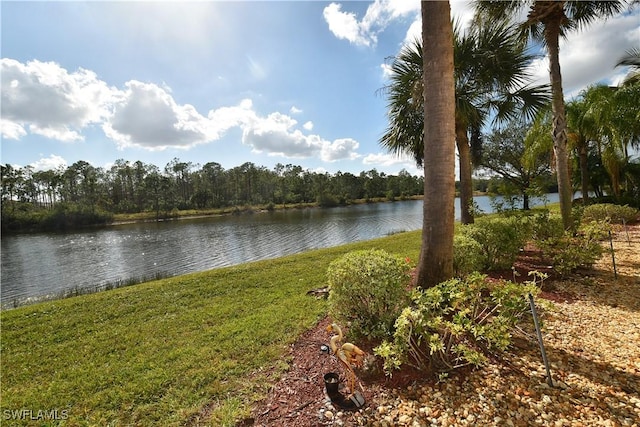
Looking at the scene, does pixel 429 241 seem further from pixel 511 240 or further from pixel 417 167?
pixel 417 167

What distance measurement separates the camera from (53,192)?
1953 inches

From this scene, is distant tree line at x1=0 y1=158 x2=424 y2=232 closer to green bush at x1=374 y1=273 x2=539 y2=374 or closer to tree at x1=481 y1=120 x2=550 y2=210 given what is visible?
tree at x1=481 y1=120 x2=550 y2=210

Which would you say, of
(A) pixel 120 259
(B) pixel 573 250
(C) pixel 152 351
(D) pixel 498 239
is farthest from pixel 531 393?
(A) pixel 120 259

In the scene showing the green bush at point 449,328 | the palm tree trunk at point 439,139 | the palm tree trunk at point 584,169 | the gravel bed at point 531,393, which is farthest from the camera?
the palm tree trunk at point 584,169

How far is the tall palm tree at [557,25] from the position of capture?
→ 20.4 ft

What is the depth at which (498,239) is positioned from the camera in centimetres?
470

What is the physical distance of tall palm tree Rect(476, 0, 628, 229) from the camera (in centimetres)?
621

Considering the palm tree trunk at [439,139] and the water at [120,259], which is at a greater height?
the palm tree trunk at [439,139]

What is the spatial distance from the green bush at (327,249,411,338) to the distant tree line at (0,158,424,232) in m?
44.9

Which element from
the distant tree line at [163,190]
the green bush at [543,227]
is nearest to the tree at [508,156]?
the green bush at [543,227]

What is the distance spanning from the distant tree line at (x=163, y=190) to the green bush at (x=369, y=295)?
147ft

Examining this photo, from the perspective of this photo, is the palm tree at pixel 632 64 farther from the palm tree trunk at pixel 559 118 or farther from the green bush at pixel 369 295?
the green bush at pixel 369 295

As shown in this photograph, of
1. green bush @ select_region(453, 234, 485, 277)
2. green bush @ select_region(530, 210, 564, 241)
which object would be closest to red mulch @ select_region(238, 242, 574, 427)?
green bush @ select_region(453, 234, 485, 277)

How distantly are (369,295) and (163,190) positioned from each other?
55.5 metres
